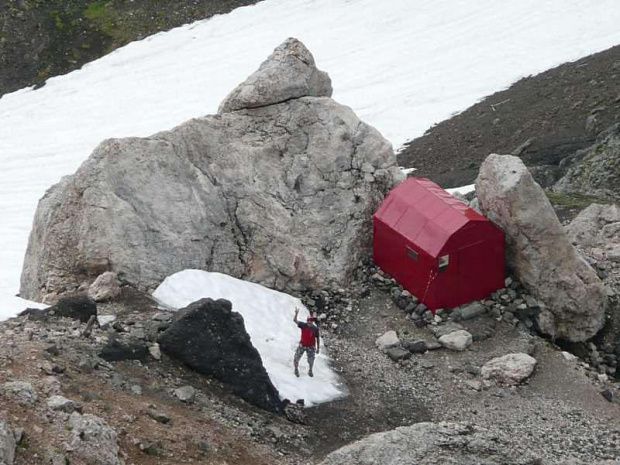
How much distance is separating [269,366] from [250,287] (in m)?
3.77

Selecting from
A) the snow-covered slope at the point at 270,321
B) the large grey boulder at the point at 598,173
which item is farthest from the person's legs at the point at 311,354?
the large grey boulder at the point at 598,173

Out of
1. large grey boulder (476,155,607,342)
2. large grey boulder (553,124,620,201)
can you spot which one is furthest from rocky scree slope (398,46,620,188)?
large grey boulder (476,155,607,342)

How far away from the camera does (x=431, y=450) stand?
13867 millimetres

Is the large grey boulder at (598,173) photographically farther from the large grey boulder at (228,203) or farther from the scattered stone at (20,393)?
the scattered stone at (20,393)

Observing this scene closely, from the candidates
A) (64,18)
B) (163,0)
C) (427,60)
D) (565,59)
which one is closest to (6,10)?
(64,18)

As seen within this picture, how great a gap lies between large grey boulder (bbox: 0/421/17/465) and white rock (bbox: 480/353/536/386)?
38.5 ft

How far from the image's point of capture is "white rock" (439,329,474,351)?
21.3 metres

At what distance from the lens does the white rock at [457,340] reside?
2127cm

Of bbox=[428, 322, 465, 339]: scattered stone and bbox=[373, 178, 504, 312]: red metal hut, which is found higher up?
bbox=[373, 178, 504, 312]: red metal hut

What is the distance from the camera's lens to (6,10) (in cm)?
5988

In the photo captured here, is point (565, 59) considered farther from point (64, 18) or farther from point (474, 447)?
point (474, 447)

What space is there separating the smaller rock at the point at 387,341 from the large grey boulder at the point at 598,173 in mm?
14623

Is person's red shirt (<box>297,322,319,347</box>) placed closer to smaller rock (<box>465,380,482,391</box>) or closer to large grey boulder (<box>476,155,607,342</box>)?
smaller rock (<box>465,380,482,391</box>)

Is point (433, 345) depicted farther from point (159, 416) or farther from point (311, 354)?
point (159, 416)
